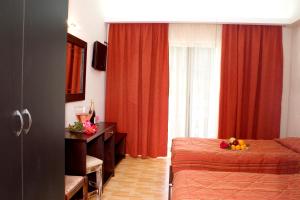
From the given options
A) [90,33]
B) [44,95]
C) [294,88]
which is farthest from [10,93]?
[294,88]

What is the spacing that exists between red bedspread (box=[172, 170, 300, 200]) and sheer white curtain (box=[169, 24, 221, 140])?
247 cm

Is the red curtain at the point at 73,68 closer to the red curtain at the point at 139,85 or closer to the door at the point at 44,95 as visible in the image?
the red curtain at the point at 139,85


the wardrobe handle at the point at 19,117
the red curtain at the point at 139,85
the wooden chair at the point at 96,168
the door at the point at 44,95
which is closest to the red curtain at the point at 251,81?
the red curtain at the point at 139,85

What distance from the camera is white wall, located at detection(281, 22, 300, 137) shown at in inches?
169

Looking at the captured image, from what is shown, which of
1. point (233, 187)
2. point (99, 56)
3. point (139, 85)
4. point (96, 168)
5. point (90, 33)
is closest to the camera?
point (233, 187)

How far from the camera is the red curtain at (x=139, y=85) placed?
4613mm

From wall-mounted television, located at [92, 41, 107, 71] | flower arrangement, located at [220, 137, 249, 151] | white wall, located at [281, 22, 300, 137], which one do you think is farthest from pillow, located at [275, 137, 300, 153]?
wall-mounted television, located at [92, 41, 107, 71]

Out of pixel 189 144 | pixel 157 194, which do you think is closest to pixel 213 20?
pixel 189 144

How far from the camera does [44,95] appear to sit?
61.6 inches

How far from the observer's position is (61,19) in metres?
1.73

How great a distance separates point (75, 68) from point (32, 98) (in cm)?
200

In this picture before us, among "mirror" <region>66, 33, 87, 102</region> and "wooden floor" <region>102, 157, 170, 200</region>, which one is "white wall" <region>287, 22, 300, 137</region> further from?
"mirror" <region>66, 33, 87, 102</region>

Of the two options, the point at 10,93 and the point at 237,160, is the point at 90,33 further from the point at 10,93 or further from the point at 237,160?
the point at 10,93

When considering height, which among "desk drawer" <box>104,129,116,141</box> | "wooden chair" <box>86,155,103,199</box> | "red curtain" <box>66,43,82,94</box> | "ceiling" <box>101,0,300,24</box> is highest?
"ceiling" <box>101,0,300,24</box>
